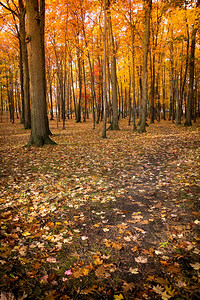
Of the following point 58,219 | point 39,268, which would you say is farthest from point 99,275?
point 58,219

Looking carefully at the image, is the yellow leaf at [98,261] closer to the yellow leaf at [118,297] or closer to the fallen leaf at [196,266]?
the yellow leaf at [118,297]

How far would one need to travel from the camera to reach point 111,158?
7797 millimetres

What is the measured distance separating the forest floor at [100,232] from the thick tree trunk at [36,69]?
136 inches

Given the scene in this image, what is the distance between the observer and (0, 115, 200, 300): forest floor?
6.85 feet

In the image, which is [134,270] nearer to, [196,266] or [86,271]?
[86,271]

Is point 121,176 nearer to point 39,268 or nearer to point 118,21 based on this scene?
point 39,268

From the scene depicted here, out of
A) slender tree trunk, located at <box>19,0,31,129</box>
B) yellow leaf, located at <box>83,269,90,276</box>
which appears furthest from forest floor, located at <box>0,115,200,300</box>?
slender tree trunk, located at <box>19,0,31,129</box>

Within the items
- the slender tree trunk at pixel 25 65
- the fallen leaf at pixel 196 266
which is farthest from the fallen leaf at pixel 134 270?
the slender tree trunk at pixel 25 65

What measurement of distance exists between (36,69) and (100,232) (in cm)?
859

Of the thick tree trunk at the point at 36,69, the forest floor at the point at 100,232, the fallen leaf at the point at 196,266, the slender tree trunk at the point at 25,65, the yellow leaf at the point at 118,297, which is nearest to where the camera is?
the yellow leaf at the point at 118,297

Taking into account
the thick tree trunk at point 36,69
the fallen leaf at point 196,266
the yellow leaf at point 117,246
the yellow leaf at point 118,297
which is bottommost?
the yellow leaf at point 118,297

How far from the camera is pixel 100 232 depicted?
3.10 meters

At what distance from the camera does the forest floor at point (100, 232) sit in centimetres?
209

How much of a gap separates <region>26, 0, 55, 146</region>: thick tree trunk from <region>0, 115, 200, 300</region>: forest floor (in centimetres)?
346
